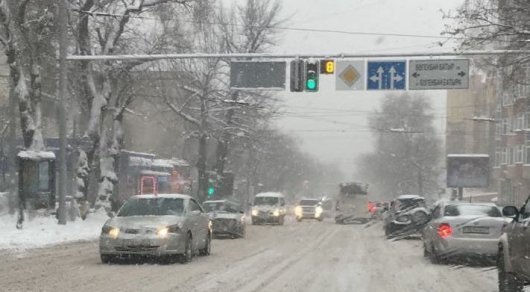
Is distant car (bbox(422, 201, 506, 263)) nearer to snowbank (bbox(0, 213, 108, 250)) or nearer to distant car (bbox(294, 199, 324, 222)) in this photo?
snowbank (bbox(0, 213, 108, 250))

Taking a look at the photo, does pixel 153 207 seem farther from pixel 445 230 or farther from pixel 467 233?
pixel 467 233

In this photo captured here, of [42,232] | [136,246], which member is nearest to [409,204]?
[42,232]

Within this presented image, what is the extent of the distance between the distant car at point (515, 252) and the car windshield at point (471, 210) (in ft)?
19.1

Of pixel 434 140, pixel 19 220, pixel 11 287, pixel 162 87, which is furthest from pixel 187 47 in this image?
pixel 434 140

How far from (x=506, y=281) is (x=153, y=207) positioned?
8.64 metres

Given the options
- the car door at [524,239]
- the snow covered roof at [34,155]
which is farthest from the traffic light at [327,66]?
the car door at [524,239]

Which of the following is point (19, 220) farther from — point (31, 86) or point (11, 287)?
point (11, 287)

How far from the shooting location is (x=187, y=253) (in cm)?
1599

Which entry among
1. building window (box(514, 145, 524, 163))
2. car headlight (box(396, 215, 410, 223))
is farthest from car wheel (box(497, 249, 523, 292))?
building window (box(514, 145, 524, 163))

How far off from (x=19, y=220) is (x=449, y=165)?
34212mm

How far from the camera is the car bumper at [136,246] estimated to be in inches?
594

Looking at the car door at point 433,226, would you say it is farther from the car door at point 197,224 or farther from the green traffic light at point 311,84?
the green traffic light at point 311,84

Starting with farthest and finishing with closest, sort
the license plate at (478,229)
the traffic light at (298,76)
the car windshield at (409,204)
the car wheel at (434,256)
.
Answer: the car windshield at (409,204)
the traffic light at (298,76)
the car wheel at (434,256)
the license plate at (478,229)

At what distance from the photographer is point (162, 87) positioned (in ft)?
116
